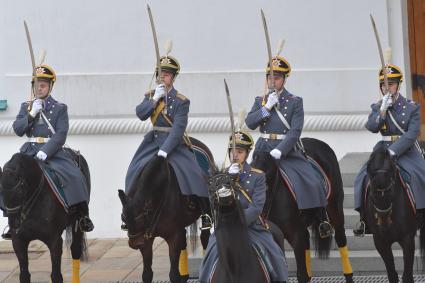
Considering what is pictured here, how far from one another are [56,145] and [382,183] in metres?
3.08

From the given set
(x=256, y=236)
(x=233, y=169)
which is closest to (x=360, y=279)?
(x=256, y=236)

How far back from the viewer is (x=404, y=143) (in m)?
11.7

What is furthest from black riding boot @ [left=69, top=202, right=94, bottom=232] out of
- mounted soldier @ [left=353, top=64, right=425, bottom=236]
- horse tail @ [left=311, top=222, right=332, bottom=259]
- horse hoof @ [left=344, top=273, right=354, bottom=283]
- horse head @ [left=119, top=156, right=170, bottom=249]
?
mounted soldier @ [left=353, top=64, right=425, bottom=236]

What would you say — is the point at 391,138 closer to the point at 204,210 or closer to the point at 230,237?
the point at 204,210

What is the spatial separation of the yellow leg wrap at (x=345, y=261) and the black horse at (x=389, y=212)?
2.97ft

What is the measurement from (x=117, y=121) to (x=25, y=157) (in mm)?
4156

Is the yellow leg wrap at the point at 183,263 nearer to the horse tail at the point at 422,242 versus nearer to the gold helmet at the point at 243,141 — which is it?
the horse tail at the point at 422,242

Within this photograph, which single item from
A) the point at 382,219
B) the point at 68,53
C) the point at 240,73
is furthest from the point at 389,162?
the point at 68,53

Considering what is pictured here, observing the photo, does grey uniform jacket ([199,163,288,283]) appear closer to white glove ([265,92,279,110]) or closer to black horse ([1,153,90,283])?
white glove ([265,92,279,110])

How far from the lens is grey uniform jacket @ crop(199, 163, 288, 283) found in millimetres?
9312

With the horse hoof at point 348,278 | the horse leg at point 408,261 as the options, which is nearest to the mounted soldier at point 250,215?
the horse leg at point 408,261

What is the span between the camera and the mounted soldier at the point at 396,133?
1166 centimetres

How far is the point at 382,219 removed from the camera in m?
11.3

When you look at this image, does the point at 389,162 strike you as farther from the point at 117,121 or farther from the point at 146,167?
the point at 117,121
